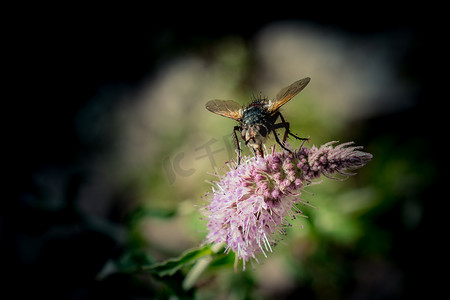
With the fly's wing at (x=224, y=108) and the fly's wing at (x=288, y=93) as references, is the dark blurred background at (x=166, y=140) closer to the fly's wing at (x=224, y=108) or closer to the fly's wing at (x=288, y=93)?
the fly's wing at (x=224, y=108)

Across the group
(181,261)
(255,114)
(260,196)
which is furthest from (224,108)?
(181,261)

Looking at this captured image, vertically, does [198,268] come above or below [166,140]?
below

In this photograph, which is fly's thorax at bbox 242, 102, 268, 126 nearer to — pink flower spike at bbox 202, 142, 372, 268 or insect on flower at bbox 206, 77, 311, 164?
insect on flower at bbox 206, 77, 311, 164

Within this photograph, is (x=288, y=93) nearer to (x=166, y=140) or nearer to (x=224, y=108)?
(x=224, y=108)

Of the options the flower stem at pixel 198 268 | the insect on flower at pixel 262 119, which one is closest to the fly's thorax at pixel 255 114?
the insect on flower at pixel 262 119

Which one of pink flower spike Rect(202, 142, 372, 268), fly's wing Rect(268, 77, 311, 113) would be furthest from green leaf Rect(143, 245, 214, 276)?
fly's wing Rect(268, 77, 311, 113)

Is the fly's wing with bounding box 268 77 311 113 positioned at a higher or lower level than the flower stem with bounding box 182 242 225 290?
higher
